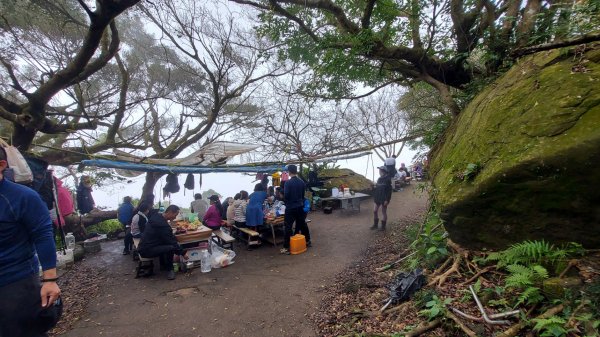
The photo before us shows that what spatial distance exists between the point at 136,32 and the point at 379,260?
1231 cm

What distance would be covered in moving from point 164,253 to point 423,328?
501 cm

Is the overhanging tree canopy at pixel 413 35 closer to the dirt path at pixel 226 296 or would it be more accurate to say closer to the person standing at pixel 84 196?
the dirt path at pixel 226 296

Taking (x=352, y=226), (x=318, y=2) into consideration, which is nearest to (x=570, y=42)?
(x=318, y=2)

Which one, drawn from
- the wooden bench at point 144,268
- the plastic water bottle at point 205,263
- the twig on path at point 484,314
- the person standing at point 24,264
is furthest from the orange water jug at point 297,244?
the person standing at point 24,264

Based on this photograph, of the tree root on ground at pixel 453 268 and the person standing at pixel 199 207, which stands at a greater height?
the person standing at pixel 199 207

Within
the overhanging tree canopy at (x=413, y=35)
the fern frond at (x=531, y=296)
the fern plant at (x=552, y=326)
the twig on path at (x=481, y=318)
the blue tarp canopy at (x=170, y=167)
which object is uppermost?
the overhanging tree canopy at (x=413, y=35)

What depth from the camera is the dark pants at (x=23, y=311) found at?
2.24 meters

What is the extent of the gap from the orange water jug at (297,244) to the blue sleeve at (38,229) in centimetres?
500

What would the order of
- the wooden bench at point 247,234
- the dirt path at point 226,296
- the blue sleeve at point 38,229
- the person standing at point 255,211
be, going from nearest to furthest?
the blue sleeve at point 38,229 → the dirt path at point 226,296 → the wooden bench at point 247,234 → the person standing at point 255,211

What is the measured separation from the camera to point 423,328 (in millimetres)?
2959

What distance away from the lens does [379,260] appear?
5871 mm

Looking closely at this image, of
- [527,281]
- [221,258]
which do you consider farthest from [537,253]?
[221,258]

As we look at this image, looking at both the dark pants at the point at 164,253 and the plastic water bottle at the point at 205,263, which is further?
the plastic water bottle at the point at 205,263

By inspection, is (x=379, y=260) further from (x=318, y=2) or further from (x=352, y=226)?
(x=318, y=2)
